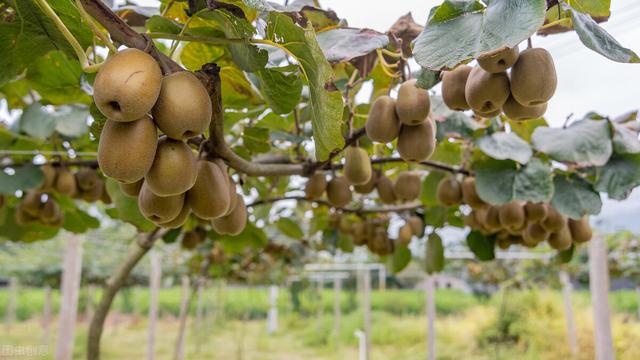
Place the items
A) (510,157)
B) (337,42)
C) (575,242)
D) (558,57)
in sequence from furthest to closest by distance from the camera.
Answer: (558,57)
(575,242)
(510,157)
(337,42)

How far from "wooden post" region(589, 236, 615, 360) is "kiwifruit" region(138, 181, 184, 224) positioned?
10.2 ft

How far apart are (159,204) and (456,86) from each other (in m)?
0.47

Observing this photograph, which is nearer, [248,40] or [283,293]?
[248,40]

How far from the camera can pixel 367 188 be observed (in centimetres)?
155

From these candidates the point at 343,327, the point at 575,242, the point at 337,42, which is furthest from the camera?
the point at 343,327

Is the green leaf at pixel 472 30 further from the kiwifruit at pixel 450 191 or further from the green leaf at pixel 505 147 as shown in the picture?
the kiwifruit at pixel 450 191

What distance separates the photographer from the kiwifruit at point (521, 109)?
2.41 ft

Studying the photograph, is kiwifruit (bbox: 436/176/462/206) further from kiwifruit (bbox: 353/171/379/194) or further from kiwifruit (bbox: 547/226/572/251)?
kiwifruit (bbox: 547/226/572/251)

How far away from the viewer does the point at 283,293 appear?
54.8ft

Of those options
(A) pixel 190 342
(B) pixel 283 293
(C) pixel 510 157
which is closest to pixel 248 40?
(C) pixel 510 157

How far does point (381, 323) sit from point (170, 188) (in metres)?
12.8

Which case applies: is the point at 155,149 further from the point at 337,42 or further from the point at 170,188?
the point at 337,42

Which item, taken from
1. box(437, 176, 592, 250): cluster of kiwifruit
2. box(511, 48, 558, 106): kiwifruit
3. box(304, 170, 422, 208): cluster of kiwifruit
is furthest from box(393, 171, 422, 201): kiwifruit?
box(511, 48, 558, 106): kiwifruit

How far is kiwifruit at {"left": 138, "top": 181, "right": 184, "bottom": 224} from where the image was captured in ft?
2.31
